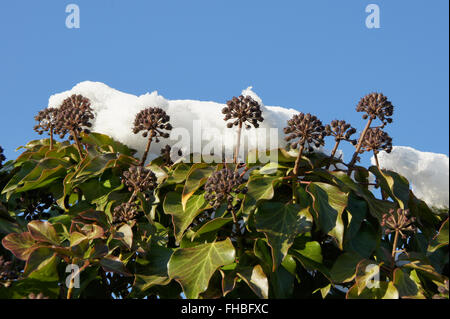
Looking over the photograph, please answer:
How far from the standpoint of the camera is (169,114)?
9.70ft

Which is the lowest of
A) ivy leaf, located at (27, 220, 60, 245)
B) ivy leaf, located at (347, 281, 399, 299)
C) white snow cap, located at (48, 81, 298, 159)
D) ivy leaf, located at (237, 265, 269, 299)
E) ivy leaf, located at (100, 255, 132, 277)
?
ivy leaf, located at (347, 281, 399, 299)

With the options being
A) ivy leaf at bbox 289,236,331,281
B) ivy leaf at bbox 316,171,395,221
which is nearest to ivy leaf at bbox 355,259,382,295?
ivy leaf at bbox 289,236,331,281

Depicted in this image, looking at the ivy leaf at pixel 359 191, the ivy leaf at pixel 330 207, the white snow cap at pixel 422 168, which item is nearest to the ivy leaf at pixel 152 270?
the ivy leaf at pixel 330 207

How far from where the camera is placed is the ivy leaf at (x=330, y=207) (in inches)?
82.9

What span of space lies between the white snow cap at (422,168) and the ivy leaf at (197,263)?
47.0 inches

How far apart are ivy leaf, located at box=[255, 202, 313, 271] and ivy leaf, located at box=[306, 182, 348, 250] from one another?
0.06 m

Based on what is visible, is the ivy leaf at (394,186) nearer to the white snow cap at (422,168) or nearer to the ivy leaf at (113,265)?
the white snow cap at (422,168)

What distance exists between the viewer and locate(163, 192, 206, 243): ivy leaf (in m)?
2.22

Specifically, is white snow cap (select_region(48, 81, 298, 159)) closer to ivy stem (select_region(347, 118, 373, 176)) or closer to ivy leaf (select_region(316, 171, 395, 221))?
ivy stem (select_region(347, 118, 373, 176))

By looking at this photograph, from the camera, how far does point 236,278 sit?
2.09 metres

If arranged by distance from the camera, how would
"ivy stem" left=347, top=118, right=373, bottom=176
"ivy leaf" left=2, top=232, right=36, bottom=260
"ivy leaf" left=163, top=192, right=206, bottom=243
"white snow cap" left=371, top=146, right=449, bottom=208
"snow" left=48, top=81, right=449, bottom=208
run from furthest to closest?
1. "white snow cap" left=371, top=146, right=449, bottom=208
2. "snow" left=48, top=81, right=449, bottom=208
3. "ivy stem" left=347, top=118, right=373, bottom=176
4. "ivy leaf" left=163, top=192, right=206, bottom=243
5. "ivy leaf" left=2, top=232, right=36, bottom=260
